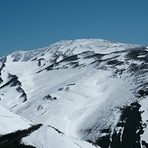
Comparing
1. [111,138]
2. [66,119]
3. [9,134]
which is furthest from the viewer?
[66,119]

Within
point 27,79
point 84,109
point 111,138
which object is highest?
point 27,79

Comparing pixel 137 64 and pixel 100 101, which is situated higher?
pixel 137 64

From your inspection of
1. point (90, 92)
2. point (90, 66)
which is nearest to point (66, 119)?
point (90, 92)

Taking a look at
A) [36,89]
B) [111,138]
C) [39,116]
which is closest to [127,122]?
[111,138]

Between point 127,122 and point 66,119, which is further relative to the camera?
point 66,119

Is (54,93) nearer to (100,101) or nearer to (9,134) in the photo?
(100,101)

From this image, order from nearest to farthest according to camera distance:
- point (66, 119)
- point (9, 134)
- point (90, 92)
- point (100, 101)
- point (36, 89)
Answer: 1. point (9, 134)
2. point (66, 119)
3. point (100, 101)
4. point (90, 92)
5. point (36, 89)
